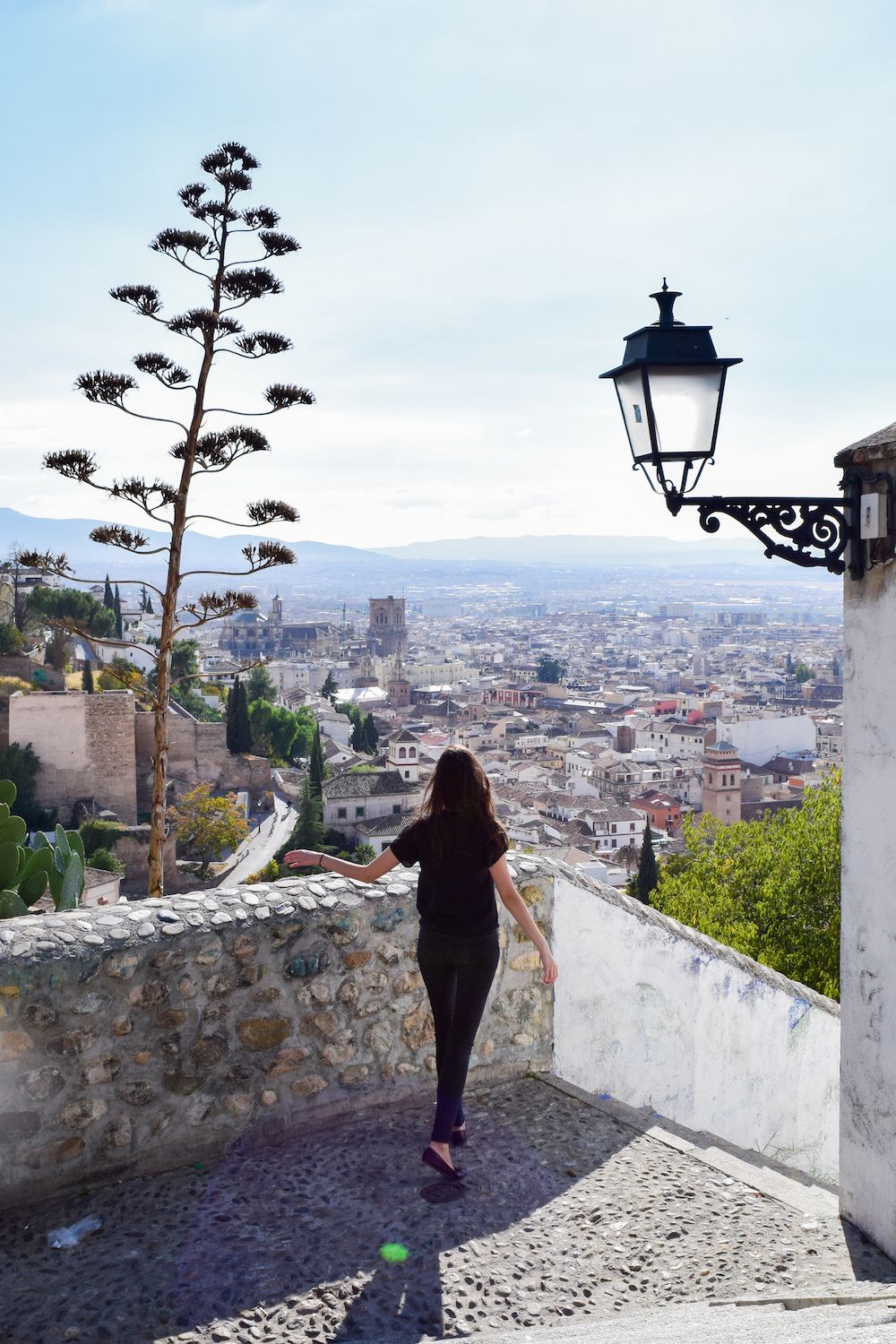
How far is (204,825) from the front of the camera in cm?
3241

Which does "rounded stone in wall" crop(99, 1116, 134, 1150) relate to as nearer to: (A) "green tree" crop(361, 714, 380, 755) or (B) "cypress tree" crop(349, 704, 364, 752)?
(A) "green tree" crop(361, 714, 380, 755)

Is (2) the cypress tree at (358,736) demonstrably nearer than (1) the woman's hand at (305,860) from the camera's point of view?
No

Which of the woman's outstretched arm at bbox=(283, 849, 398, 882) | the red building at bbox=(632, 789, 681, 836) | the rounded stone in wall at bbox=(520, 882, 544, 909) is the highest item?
the woman's outstretched arm at bbox=(283, 849, 398, 882)

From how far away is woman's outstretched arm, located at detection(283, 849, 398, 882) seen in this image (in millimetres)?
2947

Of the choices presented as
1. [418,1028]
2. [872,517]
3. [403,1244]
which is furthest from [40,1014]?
[872,517]

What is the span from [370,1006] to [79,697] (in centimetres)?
3015

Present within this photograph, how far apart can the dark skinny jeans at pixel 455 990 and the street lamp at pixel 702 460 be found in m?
1.24

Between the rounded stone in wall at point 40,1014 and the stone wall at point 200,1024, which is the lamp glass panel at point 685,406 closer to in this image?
the stone wall at point 200,1024

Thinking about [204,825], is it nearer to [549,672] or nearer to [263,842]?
[263,842]

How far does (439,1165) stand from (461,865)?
744 millimetres

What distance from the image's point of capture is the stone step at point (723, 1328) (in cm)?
179

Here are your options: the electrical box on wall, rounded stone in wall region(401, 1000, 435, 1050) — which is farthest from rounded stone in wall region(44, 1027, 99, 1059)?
the electrical box on wall

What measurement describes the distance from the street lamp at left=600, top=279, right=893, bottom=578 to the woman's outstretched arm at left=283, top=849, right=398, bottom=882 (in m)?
1.20

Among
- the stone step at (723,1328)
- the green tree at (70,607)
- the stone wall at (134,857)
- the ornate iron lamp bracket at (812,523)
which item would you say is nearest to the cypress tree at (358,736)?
the green tree at (70,607)
